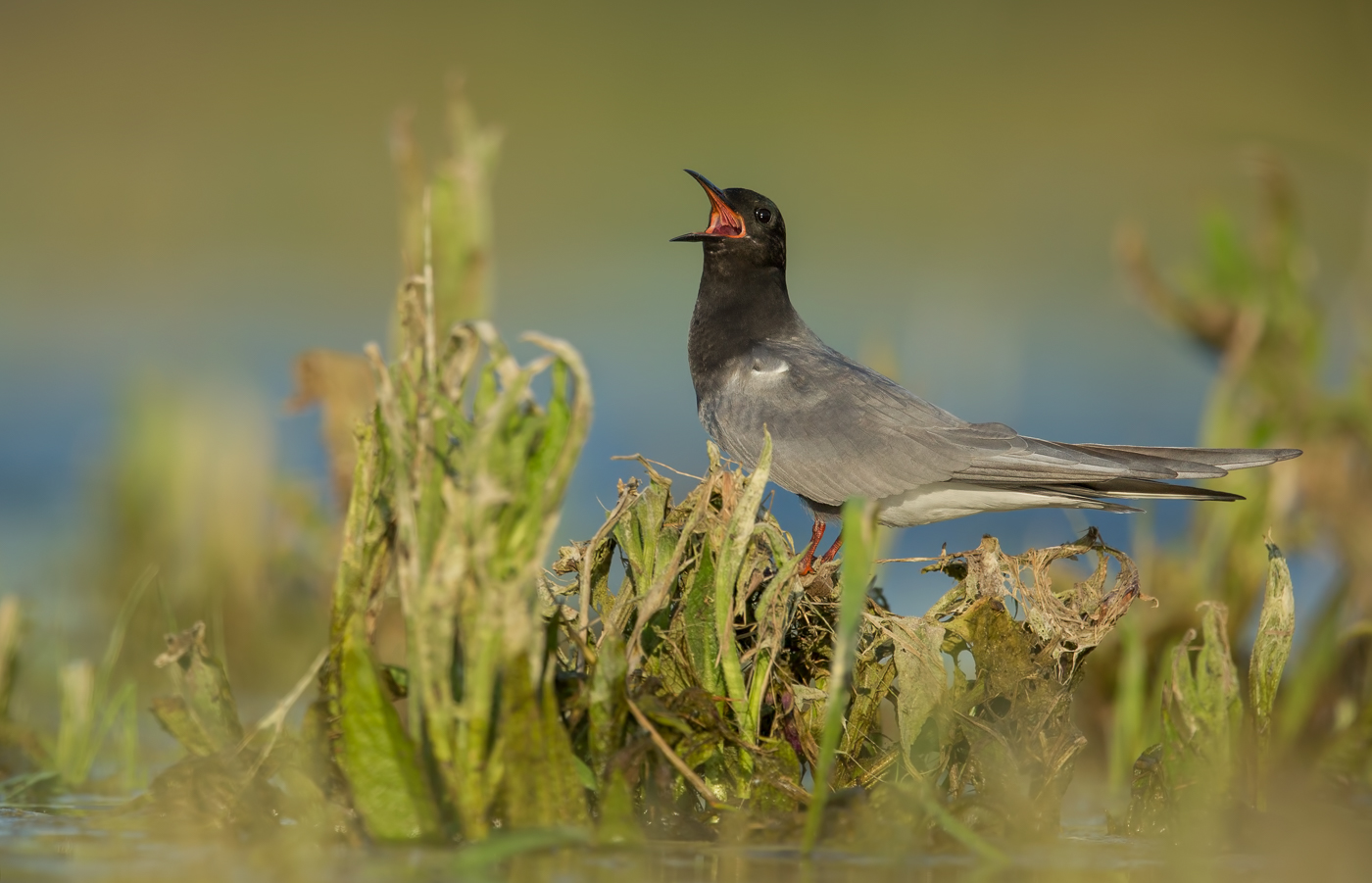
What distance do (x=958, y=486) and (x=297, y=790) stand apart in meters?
2.39

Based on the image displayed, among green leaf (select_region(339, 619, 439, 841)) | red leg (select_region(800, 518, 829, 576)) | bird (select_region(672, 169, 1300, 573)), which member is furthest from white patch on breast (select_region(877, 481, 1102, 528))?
green leaf (select_region(339, 619, 439, 841))

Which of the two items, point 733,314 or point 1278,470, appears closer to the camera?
point 733,314

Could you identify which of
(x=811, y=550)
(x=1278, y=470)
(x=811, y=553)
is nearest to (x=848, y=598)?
(x=811, y=550)

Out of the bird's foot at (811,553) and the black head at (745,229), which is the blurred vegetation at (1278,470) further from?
the black head at (745,229)

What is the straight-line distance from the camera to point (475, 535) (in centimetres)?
254

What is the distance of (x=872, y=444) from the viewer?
4.55m

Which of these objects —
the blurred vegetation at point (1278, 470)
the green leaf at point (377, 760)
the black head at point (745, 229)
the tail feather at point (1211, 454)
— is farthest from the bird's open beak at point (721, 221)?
the green leaf at point (377, 760)

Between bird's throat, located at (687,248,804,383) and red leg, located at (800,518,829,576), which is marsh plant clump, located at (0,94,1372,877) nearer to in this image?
red leg, located at (800,518,829,576)

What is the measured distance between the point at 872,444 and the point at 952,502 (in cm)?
32

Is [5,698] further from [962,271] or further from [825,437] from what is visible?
[962,271]

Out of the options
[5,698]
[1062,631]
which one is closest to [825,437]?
[1062,631]

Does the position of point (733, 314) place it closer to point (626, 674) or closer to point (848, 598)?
point (626, 674)

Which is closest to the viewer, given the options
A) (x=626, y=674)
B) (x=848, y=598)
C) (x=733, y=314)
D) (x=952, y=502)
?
(x=848, y=598)

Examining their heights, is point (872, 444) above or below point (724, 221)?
below
